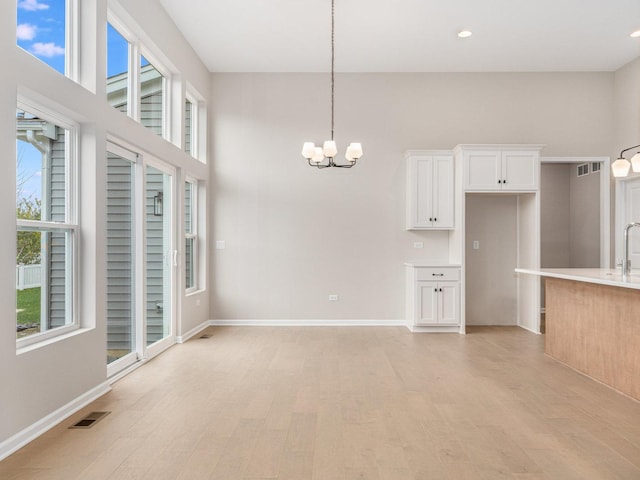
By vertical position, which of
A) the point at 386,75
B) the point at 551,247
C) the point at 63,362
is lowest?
the point at 63,362

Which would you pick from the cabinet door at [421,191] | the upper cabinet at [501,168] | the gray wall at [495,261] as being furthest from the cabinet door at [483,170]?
the gray wall at [495,261]

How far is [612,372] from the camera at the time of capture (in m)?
3.73

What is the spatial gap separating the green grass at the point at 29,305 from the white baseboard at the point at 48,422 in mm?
623

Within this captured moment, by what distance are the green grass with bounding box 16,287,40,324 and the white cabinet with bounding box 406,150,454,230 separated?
4.56 meters

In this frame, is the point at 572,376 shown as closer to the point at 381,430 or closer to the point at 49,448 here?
the point at 381,430

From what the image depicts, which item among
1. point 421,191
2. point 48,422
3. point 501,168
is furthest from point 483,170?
point 48,422

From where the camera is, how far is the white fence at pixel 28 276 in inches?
106

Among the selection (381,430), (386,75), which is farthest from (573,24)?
(381,430)

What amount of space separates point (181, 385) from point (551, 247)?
6.75 meters

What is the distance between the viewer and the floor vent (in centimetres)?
291

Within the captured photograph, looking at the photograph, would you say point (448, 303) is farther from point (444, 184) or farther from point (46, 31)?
point (46, 31)

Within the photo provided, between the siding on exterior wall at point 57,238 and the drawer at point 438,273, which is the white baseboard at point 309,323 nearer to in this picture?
the drawer at point 438,273

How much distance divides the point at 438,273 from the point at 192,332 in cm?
329

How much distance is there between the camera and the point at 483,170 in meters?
5.91
